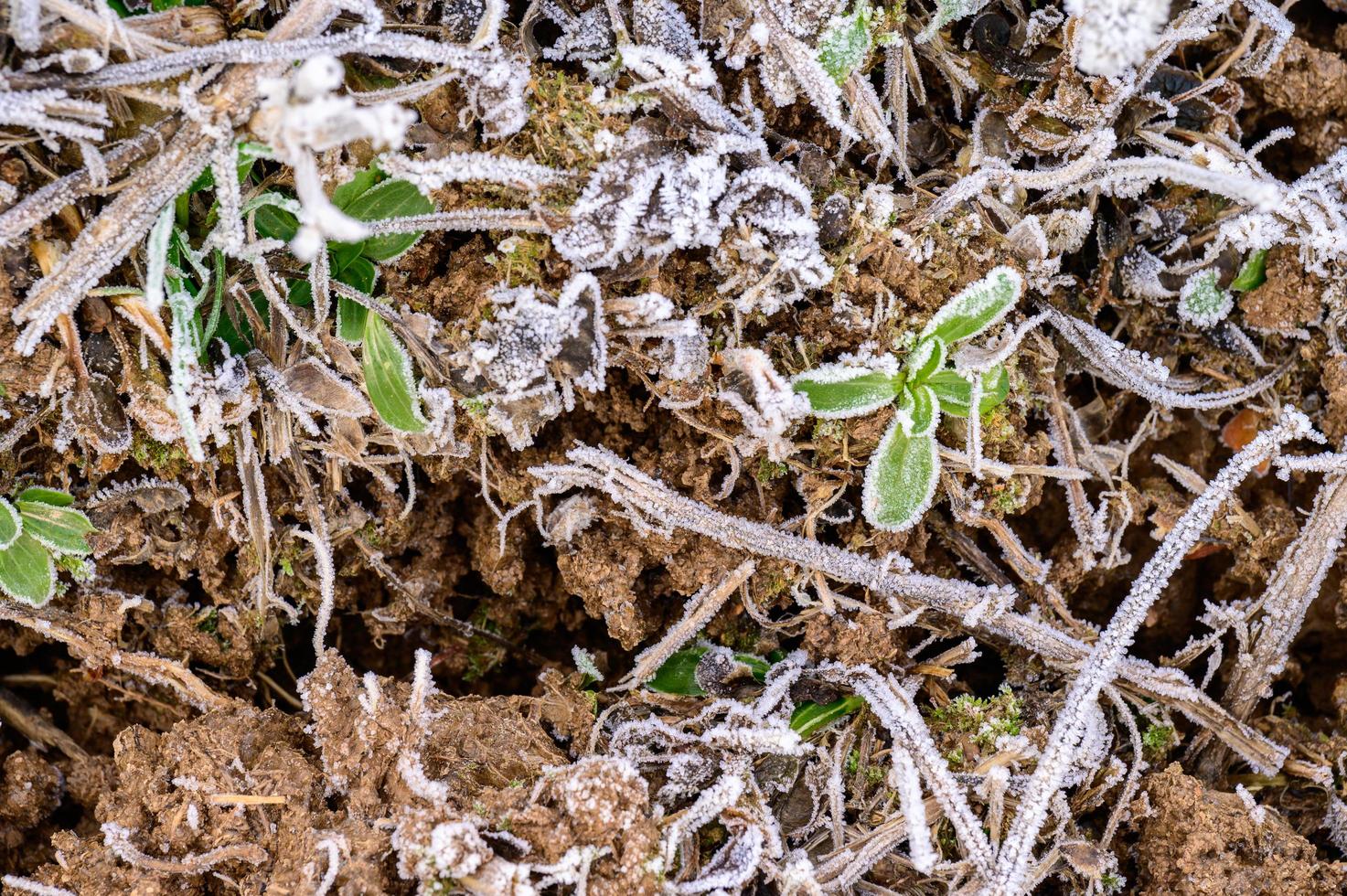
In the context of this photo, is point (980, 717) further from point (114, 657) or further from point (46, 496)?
point (46, 496)

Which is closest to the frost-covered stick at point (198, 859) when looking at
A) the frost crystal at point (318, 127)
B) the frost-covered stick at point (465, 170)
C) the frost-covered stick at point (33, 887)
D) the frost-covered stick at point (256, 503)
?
the frost-covered stick at point (33, 887)

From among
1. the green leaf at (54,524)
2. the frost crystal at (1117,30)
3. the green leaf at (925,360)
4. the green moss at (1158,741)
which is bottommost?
the green moss at (1158,741)

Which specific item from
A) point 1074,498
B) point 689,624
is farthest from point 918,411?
point 689,624

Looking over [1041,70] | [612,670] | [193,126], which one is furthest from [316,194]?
[1041,70]

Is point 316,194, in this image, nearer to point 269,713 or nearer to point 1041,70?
point 269,713

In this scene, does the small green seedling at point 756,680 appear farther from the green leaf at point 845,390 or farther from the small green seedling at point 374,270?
the small green seedling at point 374,270
